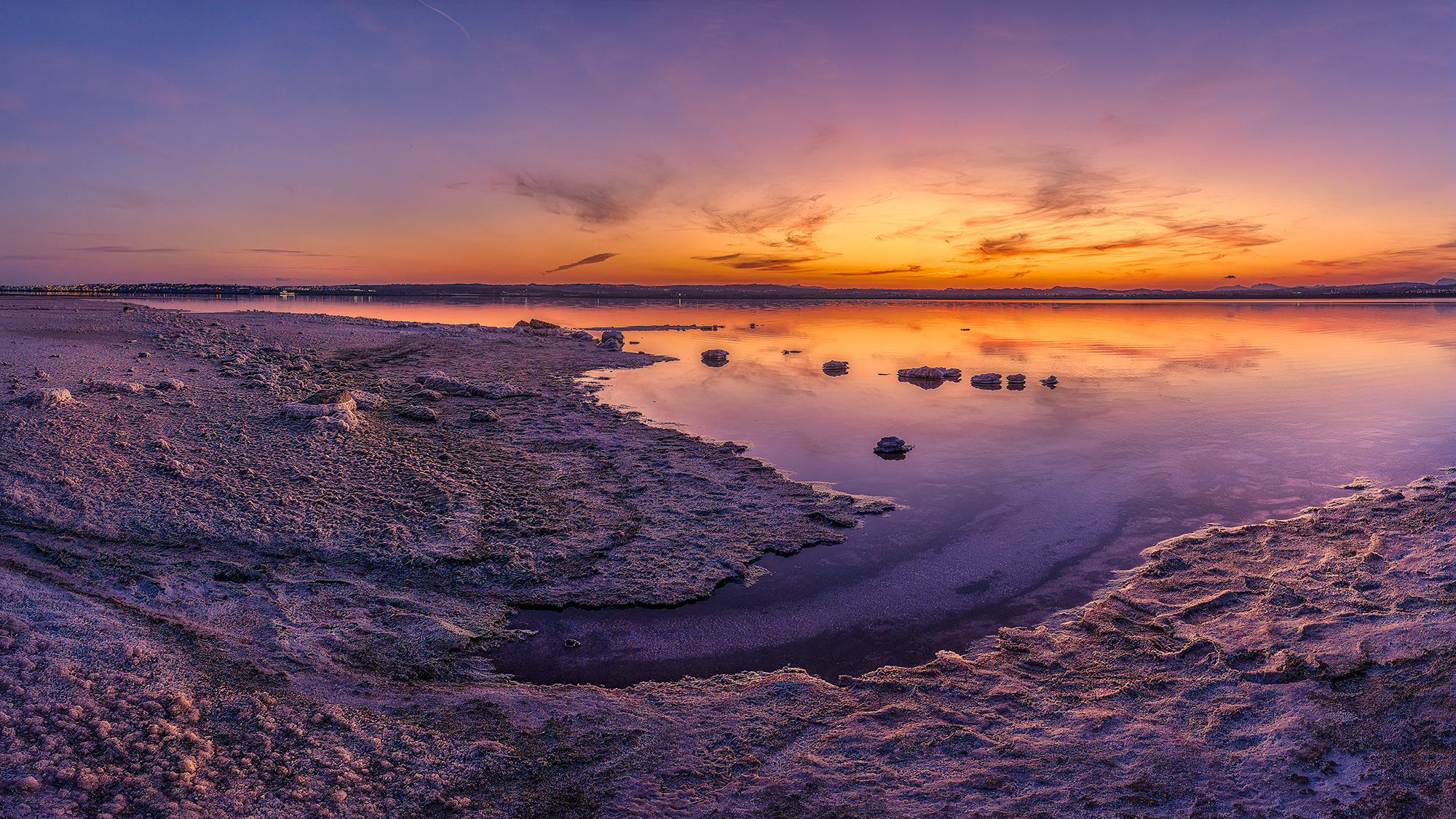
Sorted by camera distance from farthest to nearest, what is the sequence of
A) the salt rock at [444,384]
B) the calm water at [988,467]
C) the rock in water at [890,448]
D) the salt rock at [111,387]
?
the salt rock at [444,384] < the rock in water at [890,448] < the salt rock at [111,387] < the calm water at [988,467]

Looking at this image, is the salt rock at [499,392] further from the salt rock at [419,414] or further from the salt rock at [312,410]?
the salt rock at [312,410]

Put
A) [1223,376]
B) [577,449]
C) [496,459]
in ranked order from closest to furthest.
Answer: [496,459] < [577,449] < [1223,376]

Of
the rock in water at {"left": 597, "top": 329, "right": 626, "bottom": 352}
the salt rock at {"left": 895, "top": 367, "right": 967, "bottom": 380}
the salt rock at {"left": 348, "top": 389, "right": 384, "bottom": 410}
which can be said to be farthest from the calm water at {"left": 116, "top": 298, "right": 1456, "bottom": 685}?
the salt rock at {"left": 348, "top": 389, "right": 384, "bottom": 410}

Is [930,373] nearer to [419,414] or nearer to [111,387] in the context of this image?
[419,414]

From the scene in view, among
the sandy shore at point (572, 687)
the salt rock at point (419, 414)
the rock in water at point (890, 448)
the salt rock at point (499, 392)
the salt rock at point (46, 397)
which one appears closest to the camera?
the sandy shore at point (572, 687)

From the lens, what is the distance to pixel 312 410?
9992 millimetres

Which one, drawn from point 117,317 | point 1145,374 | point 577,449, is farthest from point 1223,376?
point 117,317

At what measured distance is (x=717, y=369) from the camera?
71.6ft

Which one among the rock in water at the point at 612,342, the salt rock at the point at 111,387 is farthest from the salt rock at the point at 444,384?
the rock in water at the point at 612,342

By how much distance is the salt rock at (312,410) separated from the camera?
32.3 feet

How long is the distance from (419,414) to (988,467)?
33.1ft

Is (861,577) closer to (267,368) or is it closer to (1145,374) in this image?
(267,368)

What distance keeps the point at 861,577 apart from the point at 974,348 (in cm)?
2503

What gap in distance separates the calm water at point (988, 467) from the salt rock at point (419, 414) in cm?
432
